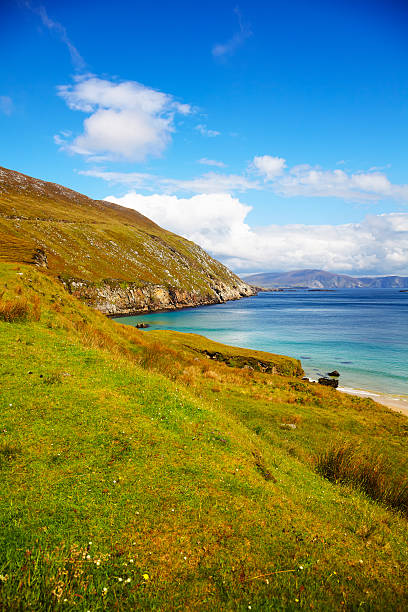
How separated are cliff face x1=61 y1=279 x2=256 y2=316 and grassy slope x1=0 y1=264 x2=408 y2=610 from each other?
97.8 m

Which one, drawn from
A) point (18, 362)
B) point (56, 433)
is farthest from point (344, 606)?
point (18, 362)

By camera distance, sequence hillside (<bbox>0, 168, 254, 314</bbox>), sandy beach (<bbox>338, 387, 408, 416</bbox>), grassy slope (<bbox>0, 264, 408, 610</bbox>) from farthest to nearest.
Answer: hillside (<bbox>0, 168, 254, 314</bbox>)
sandy beach (<bbox>338, 387, 408, 416</bbox>)
grassy slope (<bbox>0, 264, 408, 610</bbox>)

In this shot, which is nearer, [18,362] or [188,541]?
[188,541]

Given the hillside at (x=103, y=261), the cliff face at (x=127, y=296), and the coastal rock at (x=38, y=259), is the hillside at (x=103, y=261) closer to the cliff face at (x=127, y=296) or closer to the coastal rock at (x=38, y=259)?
the cliff face at (x=127, y=296)

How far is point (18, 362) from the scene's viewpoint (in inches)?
465

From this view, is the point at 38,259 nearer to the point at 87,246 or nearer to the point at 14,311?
the point at 14,311

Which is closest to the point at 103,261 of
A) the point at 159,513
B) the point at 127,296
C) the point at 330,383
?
the point at 127,296

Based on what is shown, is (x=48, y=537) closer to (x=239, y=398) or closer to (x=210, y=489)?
(x=210, y=489)

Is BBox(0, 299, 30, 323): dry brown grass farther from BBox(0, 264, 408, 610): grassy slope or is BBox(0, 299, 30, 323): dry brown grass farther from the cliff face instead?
the cliff face

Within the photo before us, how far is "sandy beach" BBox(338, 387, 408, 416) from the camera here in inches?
1276

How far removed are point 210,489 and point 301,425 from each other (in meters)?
13.1

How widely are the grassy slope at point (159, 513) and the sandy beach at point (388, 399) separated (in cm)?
2727

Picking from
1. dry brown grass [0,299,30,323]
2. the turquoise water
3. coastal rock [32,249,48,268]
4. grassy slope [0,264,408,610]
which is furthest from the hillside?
grassy slope [0,264,408,610]

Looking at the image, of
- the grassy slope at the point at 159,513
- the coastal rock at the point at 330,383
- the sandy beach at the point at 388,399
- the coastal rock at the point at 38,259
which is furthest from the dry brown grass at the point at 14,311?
the coastal rock at the point at 330,383
